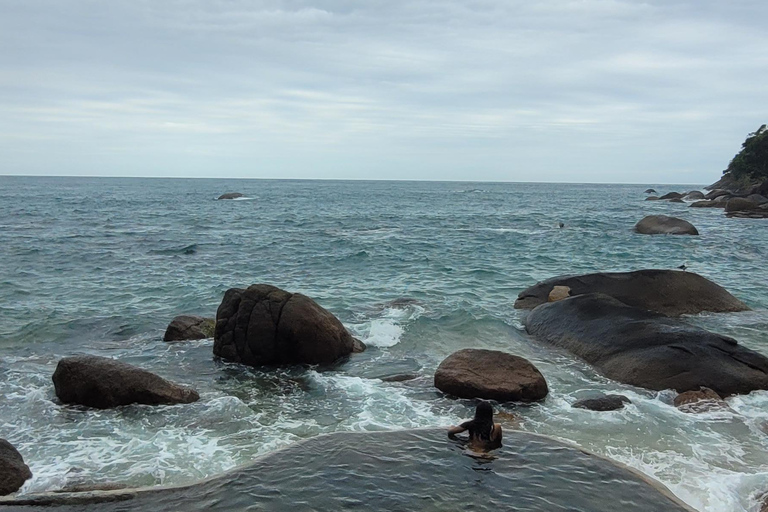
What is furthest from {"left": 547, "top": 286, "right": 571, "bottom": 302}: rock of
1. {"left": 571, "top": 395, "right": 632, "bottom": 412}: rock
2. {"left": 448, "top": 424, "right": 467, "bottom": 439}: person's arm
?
{"left": 448, "top": 424, "right": 467, "bottom": 439}: person's arm

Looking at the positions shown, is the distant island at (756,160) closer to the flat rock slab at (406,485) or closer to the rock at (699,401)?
the rock at (699,401)

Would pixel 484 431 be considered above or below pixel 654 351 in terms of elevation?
below

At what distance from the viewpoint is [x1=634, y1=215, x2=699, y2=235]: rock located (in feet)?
133

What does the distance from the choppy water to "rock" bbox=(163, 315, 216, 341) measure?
1.61 ft

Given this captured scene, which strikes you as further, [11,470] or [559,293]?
[559,293]

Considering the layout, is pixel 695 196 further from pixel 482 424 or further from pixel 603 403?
pixel 482 424

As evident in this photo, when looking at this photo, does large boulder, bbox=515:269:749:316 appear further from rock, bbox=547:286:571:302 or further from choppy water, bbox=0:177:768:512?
choppy water, bbox=0:177:768:512

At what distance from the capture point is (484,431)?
8969 millimetres

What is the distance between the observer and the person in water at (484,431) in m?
8.88

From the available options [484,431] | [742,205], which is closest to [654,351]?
Result: [484,431]

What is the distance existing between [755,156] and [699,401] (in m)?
65.9

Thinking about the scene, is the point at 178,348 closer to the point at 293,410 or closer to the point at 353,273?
the point at 293,410

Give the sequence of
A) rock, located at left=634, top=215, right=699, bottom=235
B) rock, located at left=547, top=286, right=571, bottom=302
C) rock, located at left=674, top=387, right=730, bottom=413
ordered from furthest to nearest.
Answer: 1. rock, located at left=634, top=215, right=699, bottom=235
2. rock, located at left=547, top=286, right=571, bottom=302
3. rock, located at left=674, top=387, right=730, bottom=413

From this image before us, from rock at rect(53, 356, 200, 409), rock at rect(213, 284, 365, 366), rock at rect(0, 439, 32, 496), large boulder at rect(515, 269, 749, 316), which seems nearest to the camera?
rock at rect(0, 439, 32, 496)
